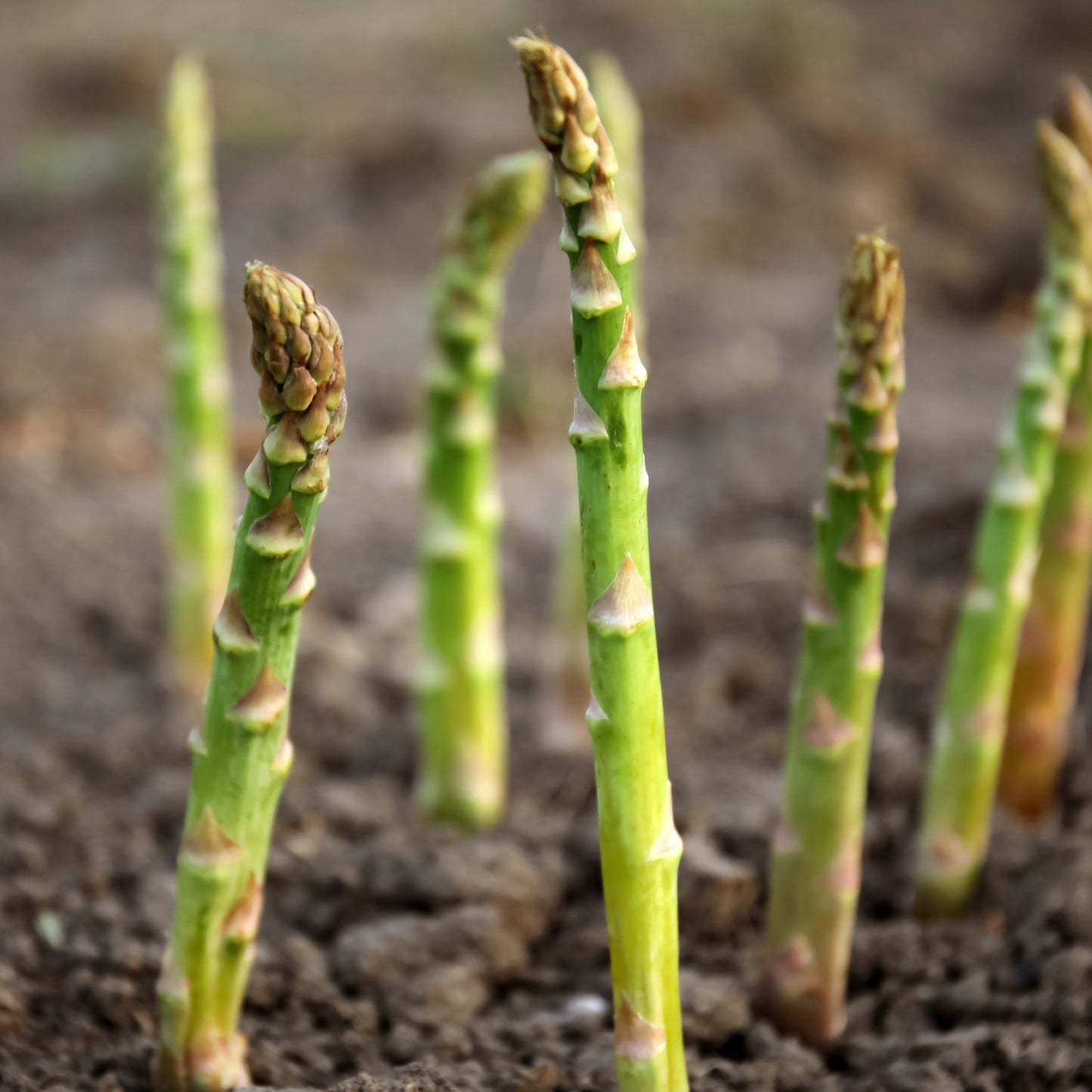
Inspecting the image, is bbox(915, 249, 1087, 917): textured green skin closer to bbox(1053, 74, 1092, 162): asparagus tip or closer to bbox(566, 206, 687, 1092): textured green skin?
bbox(1053, 74, 1092, 162): asparagus tip

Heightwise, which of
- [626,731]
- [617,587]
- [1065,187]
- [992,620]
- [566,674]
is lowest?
[626,731]

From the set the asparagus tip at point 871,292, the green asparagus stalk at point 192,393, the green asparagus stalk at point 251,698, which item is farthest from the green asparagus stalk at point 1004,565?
the green asparagus stalk at point 192,393

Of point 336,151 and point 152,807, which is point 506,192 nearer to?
point 152,807

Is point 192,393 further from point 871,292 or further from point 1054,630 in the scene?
point 1054,630

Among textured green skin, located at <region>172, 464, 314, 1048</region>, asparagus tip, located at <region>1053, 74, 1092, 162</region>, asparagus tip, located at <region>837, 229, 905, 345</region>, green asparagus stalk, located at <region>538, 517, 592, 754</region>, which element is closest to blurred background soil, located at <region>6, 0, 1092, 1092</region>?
green asparagus stalk, located at <region>538, 517, 592, 754</region>

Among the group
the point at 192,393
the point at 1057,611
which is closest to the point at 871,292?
the point at 1057,611

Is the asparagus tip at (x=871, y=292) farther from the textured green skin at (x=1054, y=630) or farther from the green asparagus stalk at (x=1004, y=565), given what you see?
the textured green skin at (x=1054, y=630)

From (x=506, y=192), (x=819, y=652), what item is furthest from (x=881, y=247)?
(x=506, y=192)
